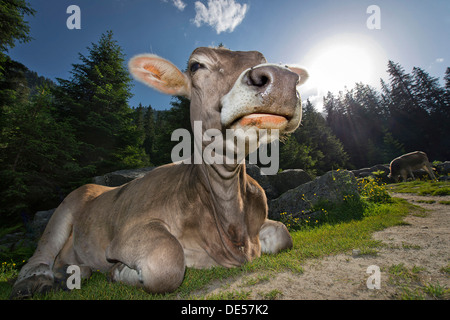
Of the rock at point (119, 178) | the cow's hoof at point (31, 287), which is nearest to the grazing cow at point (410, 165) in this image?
the rock at point (119, 178)

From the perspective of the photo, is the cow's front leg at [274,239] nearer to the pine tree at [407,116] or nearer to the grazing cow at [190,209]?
the grazing cow at [190,209]

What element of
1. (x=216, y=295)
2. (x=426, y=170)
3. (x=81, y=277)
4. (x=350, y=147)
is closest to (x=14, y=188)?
(x=81, y=277)

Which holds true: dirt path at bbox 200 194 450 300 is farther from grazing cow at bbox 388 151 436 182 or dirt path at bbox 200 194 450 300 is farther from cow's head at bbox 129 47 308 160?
grazing cow at bbox 388 151 436 182

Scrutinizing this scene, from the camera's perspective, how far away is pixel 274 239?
3357 mm

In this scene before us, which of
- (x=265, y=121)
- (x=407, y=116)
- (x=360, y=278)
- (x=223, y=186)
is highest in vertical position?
(x=407, y=116)

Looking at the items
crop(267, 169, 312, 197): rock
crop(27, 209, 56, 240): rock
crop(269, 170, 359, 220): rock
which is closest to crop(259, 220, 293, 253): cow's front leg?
crop(269, 170, 359, 220): rock

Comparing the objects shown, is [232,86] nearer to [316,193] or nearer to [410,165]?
[316,193]

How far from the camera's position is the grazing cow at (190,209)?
6.55ft

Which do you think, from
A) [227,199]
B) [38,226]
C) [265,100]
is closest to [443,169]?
[227,199]

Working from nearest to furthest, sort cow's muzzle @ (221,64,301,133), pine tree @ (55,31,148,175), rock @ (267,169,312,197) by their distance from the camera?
cow's muzzle @ (221,64,301,133) < rock @ (267,169,312,197) < pine tree @ (55,31,148,175)

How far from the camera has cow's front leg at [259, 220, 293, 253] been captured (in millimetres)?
3328

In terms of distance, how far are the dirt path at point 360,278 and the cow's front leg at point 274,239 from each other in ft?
2.33

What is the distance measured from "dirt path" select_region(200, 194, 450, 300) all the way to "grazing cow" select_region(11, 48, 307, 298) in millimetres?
605

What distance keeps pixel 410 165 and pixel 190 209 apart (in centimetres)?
2475
